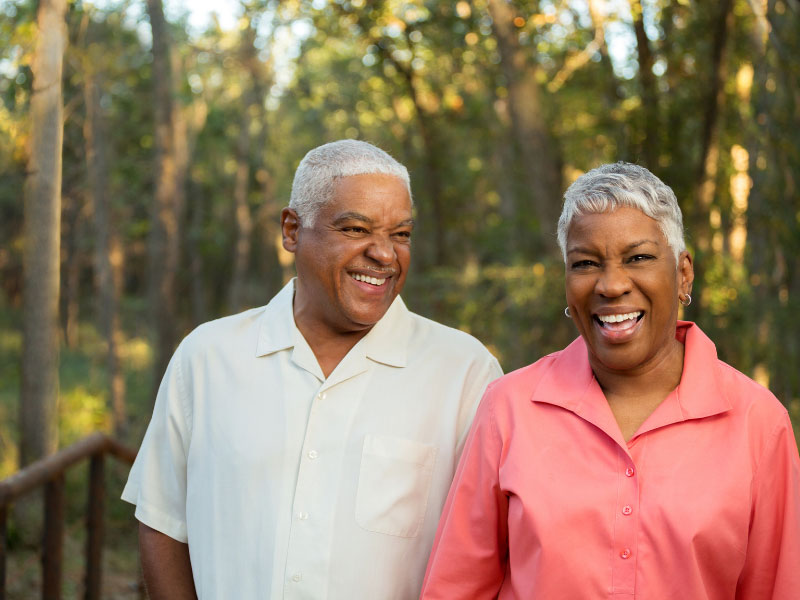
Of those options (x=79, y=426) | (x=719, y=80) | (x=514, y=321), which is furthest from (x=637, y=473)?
(x=79, y=426)

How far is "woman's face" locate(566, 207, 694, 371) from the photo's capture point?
1.96 metres

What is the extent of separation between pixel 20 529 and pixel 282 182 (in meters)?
27.0

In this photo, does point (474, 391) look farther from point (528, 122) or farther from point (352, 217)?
point (528, 122)

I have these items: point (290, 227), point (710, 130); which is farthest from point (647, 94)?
point (290, 227)

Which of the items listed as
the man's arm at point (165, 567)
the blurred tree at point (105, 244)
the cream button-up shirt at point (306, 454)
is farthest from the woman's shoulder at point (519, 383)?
the blurred tree at point (105, 244)

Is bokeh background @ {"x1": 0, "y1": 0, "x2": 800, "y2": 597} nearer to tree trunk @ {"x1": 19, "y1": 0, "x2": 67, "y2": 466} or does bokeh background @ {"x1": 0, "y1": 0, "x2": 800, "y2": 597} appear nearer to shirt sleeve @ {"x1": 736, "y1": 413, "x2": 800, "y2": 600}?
tree trunk @ {"x1": 19, "y1": 0, "x2": 67, "y2": 466}

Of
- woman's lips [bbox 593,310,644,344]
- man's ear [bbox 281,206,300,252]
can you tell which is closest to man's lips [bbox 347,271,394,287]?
man's ear [bbox 281,206,300,252]

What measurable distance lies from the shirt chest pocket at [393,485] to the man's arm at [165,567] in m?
0.56

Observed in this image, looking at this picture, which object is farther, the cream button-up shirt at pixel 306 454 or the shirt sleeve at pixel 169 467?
the shirt sleeve at pixel 169 467

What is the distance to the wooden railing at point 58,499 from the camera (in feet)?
11.4

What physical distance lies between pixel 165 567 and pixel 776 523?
151 centimetres

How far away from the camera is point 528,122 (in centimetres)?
709

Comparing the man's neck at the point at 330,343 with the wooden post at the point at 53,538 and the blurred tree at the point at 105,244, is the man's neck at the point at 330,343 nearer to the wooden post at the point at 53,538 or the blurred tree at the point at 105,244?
the wooden post at the point at 53,538

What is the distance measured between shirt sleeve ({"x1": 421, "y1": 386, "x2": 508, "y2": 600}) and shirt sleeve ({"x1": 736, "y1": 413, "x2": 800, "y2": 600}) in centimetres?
51
